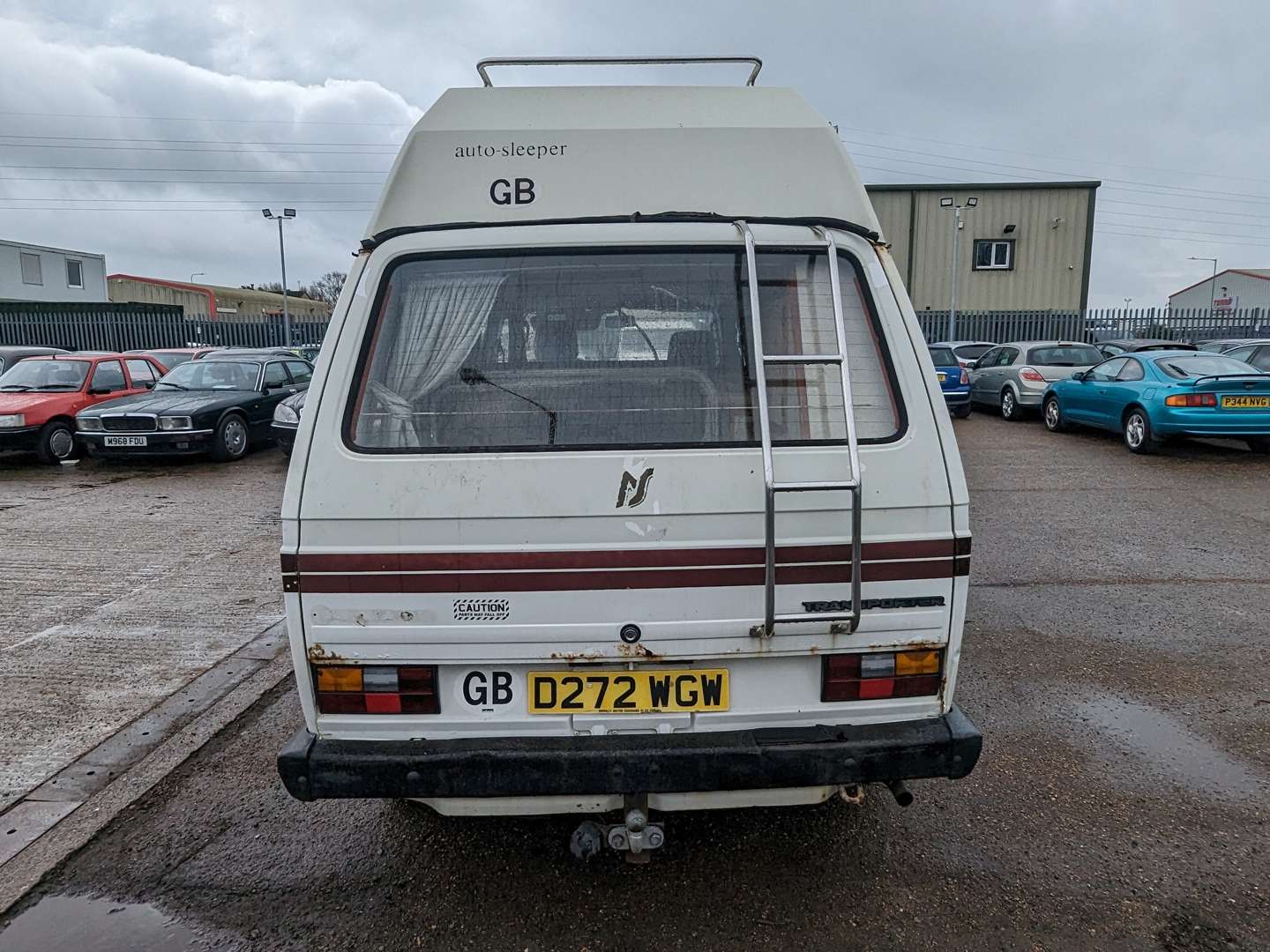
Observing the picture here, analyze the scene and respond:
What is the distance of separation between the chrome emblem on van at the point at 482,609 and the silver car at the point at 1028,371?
14.3m

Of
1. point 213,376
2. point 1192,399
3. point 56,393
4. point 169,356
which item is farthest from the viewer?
point 169,356

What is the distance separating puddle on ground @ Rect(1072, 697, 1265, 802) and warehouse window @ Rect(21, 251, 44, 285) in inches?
1931

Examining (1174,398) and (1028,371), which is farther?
(1028,371)

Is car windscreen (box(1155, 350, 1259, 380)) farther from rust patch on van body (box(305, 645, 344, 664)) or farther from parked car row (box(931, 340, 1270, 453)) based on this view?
rust patch on van body (box(305, 645, 344, 664))

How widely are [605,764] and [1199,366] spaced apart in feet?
38.7

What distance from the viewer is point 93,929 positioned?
2.69 metres

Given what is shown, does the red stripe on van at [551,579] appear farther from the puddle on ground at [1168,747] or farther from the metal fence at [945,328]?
the metal fence at [945,328]

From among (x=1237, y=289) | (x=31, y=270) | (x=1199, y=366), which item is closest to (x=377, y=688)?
(x=1199, y=366)

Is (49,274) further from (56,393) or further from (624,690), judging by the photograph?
(624,690)

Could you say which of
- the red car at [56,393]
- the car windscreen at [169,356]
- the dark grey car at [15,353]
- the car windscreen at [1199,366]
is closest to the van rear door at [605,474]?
the car windscreen at [1199,366]

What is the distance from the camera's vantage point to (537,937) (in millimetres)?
2613

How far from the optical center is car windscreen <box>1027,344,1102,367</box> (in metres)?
15.4

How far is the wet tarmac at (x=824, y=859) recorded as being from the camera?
2.64m

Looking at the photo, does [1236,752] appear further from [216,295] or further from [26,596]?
[216,295]
